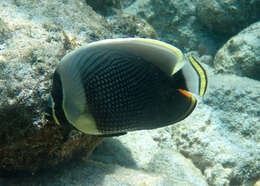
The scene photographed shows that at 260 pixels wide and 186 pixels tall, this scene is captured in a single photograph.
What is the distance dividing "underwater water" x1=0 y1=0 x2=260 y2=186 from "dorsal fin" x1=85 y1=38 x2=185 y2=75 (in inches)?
12.3

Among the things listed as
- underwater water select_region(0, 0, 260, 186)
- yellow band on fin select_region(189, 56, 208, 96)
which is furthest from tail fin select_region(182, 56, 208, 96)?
underwater water select_region(0, 0, 260, 186)

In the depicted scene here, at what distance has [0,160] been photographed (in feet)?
5.63

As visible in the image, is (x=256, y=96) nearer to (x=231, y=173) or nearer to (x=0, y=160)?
(x=231, y=173)

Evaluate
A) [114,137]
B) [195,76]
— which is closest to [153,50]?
[195,76]

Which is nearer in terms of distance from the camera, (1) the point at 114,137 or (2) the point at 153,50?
(2) the point at 153,50

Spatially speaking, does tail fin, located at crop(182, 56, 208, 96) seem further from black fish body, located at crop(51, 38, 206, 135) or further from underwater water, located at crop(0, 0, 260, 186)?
underwater water, located at crop(0, 0, 260, 186)

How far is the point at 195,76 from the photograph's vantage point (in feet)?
3.33

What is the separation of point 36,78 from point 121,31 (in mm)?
2361

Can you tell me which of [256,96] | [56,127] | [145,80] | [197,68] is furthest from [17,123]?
[256,96]

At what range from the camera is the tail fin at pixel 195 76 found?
101 cm

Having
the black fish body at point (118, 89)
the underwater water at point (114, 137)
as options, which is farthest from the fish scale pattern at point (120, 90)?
the underwater water at point (114, 137)

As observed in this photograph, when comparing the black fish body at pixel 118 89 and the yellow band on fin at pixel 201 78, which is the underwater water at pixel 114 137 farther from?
the yellow band on fin at pixel 201 78

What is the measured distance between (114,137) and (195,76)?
6.37 ft

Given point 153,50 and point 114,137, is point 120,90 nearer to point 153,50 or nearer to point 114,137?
point 153,50
